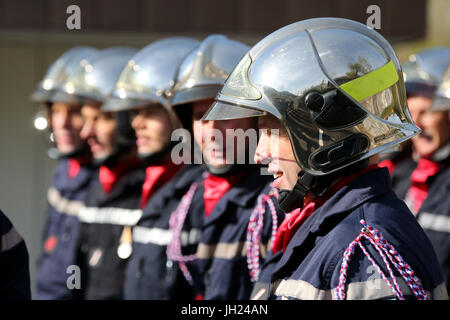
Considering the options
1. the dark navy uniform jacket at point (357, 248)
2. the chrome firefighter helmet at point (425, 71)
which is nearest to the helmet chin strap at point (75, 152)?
the chrome firefighter helmet at point (425, 71)

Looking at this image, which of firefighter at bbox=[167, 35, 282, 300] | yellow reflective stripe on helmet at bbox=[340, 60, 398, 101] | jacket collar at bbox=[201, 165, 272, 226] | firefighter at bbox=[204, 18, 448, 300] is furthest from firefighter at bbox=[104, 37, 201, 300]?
yellow reflective stripe on helmet at bbox=[340, 60, 398, 101]

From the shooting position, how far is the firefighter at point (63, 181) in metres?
5.58

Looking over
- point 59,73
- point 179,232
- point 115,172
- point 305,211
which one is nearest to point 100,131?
point 115,172

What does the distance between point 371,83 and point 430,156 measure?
2.93 m

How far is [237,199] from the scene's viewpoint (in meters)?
3.60

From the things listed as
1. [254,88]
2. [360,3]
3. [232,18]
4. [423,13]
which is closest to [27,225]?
[232,18]

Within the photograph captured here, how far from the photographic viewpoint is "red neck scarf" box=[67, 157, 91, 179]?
6475mm

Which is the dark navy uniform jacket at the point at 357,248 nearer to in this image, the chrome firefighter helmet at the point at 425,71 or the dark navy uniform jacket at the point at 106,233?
the dark navy uniform jacket at the point at 106,233

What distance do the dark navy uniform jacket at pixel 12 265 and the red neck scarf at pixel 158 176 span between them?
82.5 inches

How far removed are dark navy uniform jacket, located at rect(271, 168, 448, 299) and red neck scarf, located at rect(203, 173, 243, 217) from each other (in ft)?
4.32

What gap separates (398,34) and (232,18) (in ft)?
6.06

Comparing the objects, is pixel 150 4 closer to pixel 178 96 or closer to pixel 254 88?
pixel 178 96

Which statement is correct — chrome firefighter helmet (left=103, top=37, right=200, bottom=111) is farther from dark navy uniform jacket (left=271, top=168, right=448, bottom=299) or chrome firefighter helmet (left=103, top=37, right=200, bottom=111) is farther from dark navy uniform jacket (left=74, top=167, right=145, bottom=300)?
dark navy uniform jacket (left=271, top=168, right=448, bottom=299)

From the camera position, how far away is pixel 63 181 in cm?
644
